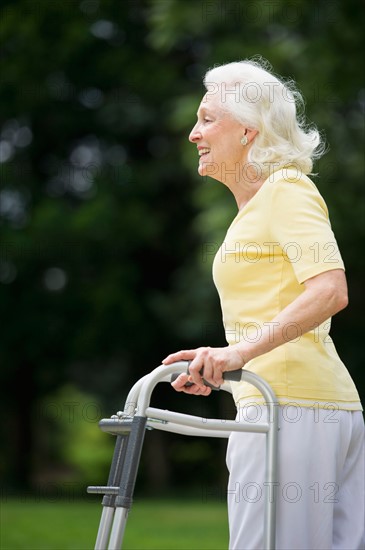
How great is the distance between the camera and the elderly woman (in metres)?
2.54

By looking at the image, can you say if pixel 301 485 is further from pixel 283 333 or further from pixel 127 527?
pixel 127 527

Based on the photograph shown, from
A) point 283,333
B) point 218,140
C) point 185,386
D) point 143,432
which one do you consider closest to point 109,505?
point 143,432

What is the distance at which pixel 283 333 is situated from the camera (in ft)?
8.25

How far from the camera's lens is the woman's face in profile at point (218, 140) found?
113 inches

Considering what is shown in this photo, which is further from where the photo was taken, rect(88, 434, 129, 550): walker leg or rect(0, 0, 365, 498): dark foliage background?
rect(0, 0, 365, 498): dark foliage background

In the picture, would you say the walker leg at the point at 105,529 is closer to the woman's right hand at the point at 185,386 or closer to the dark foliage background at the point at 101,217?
the woman's right hand at the point at 185,386

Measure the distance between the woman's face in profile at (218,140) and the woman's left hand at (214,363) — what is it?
1.88 ft

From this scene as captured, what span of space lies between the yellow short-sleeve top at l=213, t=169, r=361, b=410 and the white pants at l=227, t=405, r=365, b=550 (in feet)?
0.17

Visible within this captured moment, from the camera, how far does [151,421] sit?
8.26 feet

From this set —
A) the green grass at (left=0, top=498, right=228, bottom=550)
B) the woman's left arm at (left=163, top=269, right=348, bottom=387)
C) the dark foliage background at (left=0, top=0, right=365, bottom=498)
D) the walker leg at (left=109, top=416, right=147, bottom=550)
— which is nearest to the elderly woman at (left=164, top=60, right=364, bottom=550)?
the woman's left arm at (left=163, top=269, right=348, bottom=387)

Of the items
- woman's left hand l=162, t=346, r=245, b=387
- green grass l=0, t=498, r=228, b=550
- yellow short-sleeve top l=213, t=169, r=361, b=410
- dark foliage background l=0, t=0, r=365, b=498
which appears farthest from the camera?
dark foliage background l=0, t=0, r=365, b=498

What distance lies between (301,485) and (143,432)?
42cm

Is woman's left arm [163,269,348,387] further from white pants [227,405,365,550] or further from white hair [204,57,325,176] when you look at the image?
white hair [204,57,325,176]

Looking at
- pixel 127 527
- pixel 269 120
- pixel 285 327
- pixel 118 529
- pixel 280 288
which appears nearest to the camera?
pixel 118 529
